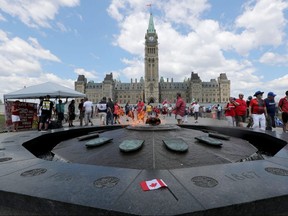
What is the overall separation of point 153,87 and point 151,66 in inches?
403

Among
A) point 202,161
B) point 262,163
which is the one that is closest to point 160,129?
point 202,161

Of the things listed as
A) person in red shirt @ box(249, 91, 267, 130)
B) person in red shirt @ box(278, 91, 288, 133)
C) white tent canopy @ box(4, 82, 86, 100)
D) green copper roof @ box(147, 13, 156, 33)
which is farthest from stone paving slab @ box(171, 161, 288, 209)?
green copper roof @ box(147, 13, 156, 33)

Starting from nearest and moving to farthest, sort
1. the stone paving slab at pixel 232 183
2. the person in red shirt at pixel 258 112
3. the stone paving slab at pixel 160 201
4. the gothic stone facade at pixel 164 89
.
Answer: the stone paving slab at pixel 160 201
the stone paving slab at pixel 232 183
the person in red shirt at pixel 258 112
the gothic stone facade at pixel 164 89

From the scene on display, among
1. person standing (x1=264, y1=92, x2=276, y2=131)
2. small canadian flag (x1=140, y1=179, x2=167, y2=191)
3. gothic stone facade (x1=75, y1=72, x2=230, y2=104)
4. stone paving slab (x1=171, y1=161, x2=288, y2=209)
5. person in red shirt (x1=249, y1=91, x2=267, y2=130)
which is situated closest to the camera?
stone paving slab (x1=171, y1=161, x2=288, y2=209)

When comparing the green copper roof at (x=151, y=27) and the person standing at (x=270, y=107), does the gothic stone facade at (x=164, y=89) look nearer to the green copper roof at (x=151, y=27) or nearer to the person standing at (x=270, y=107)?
the green copper roof at (x=151, y=27)

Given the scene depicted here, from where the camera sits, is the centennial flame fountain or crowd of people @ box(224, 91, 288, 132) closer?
the centennial flame fountain

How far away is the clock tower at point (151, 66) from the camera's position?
351 ft

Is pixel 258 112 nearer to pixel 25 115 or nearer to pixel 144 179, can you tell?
pixel 144 179

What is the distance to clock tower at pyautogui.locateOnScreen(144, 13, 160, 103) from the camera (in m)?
107

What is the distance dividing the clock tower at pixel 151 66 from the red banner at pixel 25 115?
9265cm

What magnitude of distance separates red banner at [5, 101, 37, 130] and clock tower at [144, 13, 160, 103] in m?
92.7

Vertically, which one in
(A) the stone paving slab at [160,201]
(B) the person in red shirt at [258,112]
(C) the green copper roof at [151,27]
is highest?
(C) the green copper roof at [151,27]

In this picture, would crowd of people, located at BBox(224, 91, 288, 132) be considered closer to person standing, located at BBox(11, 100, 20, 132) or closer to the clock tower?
person standing, located at BBox(11, 100, 20, 132)

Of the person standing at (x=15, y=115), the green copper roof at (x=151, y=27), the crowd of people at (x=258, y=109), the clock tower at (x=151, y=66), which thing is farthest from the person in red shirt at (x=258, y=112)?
the green copper roof at (x=151, y=27)
